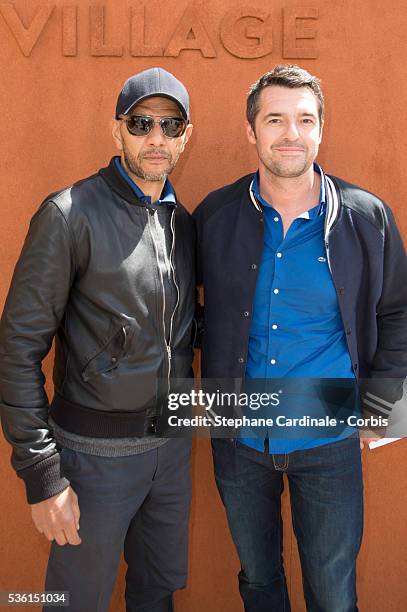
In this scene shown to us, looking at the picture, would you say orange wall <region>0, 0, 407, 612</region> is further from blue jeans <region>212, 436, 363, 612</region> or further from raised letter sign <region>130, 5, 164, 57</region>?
blue jeans <region>212, 436, 363, 612</region>

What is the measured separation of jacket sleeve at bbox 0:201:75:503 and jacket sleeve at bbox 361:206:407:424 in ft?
4.41

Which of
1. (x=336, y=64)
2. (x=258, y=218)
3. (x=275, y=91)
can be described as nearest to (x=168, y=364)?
(x=258, y=218)

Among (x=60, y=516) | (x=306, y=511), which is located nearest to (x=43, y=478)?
(x=60, y=516)

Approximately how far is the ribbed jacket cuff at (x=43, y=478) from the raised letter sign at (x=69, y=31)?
1926mm

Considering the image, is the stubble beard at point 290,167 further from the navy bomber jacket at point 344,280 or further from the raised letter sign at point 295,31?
the raised letter sign at point 295,31

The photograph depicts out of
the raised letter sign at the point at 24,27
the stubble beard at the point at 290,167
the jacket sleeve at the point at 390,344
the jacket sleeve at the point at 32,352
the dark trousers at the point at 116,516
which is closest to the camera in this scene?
the jacket sleeve at the point at 32,352

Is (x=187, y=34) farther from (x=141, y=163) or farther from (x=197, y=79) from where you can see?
(x=141, y=163)

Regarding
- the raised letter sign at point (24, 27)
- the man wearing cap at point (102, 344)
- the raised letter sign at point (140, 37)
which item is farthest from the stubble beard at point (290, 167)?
the raised letter sign at point (24, 27)

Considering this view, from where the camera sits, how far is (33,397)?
7.13 feet

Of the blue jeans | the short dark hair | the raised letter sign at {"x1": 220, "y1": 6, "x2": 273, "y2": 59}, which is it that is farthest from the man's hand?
the raised letter sign at {"x1": 220, "y1": 6, "x2": 273, "y2": 59}

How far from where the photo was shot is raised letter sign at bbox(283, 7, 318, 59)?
9.87 feet

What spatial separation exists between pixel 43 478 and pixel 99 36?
2060 mm

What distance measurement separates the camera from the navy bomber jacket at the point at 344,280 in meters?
2.54

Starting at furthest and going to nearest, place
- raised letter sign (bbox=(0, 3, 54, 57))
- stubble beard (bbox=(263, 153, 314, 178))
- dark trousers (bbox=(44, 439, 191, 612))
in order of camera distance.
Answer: raised letter sign (bbox=(0, 3, 54, 57)) → stubble beard (bbox=(263, 153, 314, 178)) → dark trousers (bbox=(44, 439, 191, 612))
